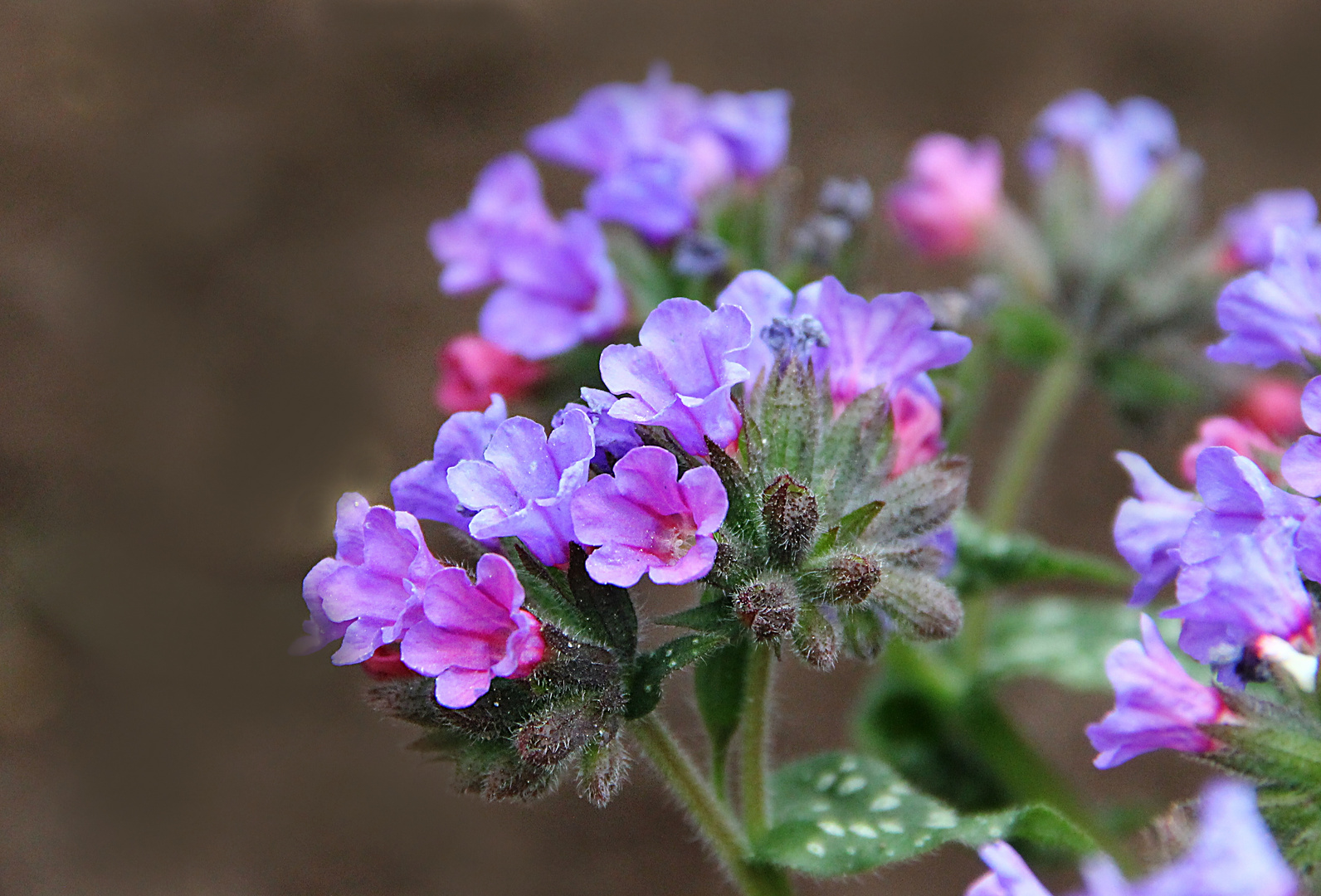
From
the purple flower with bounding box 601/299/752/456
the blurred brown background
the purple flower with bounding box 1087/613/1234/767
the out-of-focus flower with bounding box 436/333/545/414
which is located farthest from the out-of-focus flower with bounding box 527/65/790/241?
the blurred brown background

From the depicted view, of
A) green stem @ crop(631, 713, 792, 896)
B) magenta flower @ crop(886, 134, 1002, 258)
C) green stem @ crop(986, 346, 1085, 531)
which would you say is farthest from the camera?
magenta flower @ crop(886, 134, 1002, 258)

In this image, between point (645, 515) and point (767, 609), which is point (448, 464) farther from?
point (767, 609)

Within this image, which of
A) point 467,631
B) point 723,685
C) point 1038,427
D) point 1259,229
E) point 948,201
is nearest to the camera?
point 467,631

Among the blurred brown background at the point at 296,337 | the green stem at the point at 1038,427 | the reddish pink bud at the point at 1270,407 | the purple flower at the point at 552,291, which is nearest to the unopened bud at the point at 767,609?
the purple flower at the point at 552,291

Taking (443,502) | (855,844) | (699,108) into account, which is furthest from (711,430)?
(699,108)

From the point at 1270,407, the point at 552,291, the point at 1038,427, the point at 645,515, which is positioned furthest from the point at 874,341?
the point at 1270,407

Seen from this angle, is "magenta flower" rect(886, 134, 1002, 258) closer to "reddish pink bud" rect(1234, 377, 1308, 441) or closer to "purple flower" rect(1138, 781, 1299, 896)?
"reddish pink bud" rect(1234, 377, 1308, 441)
